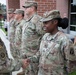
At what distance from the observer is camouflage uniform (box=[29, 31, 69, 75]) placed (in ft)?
12.5

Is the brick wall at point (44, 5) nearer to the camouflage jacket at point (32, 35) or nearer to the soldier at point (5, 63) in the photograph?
the camouflage jacket at point (32, 35)

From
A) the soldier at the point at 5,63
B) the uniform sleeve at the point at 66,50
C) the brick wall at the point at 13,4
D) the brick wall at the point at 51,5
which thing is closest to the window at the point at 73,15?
the brick wall at the point at 51,5

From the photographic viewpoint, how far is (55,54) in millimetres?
3846

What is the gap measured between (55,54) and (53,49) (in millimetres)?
78

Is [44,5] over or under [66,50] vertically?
over

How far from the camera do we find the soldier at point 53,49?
3818 mm

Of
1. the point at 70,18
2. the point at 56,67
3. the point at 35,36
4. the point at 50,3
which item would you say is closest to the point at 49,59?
the point at 56,67

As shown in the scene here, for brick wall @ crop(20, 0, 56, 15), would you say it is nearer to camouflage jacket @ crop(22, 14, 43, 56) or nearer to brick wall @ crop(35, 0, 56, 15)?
brick wall @ crop(35, 0, 56, 15)

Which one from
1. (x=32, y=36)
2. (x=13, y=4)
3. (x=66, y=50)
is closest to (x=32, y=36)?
(x=32, y=36)

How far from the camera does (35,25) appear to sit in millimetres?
5719

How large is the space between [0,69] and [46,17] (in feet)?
3.44

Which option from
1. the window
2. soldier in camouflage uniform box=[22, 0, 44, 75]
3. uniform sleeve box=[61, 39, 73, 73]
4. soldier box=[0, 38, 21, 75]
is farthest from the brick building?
soldier box=[0, 38, 21, 75]

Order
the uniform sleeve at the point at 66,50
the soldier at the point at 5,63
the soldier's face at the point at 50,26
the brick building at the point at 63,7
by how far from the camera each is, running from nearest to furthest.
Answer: the soldier at the point at 5,63 < the uniform sleeve at the point at 66,50 < the soldier's face at the point at 50,26 < the brick building at the point at 63,7

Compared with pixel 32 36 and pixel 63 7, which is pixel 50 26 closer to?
pixel 32 36
